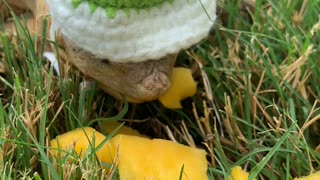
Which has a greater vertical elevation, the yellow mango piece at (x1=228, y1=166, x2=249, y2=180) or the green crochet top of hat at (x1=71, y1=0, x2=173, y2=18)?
the green crochet top of hat at (x1=71, y1=0, x2=173, y2=18)

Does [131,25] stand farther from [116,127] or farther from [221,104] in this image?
[221,104]

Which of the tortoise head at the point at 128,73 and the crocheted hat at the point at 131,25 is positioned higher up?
the crocheted hat at the point at 131,25

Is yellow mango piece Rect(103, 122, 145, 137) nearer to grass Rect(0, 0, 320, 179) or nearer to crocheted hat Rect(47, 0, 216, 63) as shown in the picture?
grass Rect(0, 0, 320, 179)

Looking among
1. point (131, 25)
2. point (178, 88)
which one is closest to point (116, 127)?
point (178, 88)

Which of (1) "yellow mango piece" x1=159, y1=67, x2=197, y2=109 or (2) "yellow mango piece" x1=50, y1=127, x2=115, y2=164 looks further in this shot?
(1) "yellow mango piece" x1=159, y1=67, x2=197, y2=109

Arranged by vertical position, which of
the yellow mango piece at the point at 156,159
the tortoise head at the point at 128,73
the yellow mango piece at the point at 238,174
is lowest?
the yellow mango piece at the point at 238,174

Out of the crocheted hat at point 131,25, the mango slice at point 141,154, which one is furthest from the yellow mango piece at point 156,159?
the crocheted hat at point 131,25

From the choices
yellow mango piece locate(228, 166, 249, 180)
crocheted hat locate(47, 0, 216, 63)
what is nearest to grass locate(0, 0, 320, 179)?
yellow mango piece locate(228, 166, 249, 180)

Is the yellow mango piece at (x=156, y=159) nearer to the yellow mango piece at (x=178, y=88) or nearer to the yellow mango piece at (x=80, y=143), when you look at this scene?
the yellow mango piece at (x=80, y=143)
